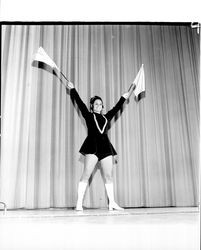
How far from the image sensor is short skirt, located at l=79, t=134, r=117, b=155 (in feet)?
9.29

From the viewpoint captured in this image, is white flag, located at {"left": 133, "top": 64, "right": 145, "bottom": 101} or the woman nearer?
the woman

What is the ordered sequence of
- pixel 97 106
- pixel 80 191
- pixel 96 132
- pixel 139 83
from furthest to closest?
1. pixel 139 83
2. pixel 97 106
3. pixel 96 132
4. pixel 80 191

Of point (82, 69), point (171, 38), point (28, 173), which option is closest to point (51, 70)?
point (82, 69)

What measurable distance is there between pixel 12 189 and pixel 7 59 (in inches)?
51.8

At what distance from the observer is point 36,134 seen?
9.96 feet

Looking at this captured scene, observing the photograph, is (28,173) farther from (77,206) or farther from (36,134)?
(77,206)

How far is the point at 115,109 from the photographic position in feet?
9.98

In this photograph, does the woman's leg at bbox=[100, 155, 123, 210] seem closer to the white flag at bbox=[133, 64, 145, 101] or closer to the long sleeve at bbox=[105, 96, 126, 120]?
the long sleeve at bbox=[105, 96, 126, 120]

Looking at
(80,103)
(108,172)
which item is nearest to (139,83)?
(80,103)

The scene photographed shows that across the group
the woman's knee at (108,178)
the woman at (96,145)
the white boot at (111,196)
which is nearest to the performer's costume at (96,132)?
the woman at (96,145)

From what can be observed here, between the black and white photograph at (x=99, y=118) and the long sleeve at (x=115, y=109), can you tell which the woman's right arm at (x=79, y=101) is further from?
the long sleeve at (x=115, y=109)

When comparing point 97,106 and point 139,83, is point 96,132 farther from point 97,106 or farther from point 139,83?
point 139,83

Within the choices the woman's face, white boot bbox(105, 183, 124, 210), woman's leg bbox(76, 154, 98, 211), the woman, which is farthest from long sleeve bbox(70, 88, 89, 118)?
white boot bbox(105, 183, 124, 210)

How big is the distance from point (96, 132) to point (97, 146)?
140 millimetres
